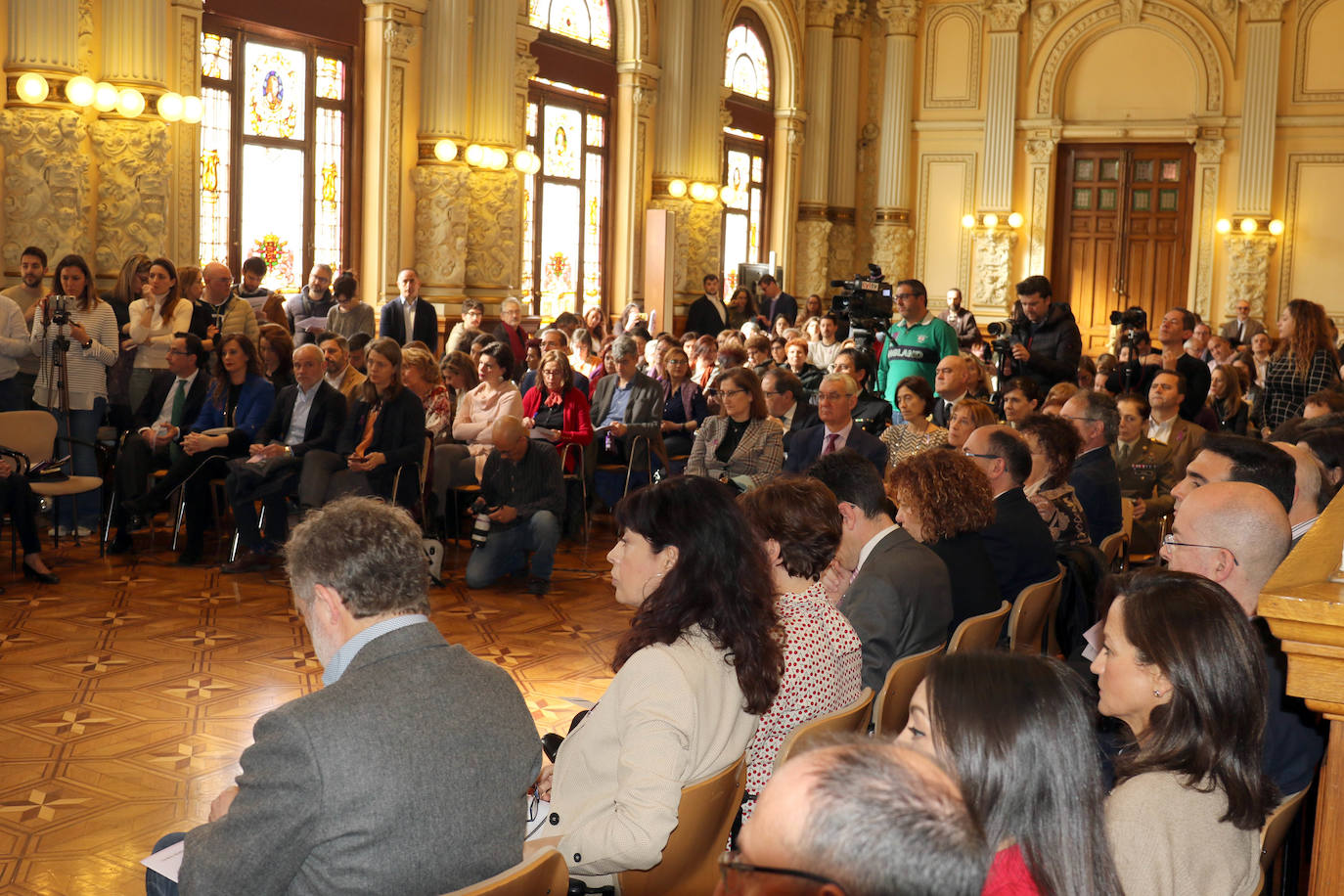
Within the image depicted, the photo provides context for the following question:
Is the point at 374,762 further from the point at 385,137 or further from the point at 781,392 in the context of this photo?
the point at 385,137

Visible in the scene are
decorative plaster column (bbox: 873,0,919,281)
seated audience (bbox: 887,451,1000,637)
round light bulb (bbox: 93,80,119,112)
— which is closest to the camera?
seated audience (bbox: 887,451,1000,637)

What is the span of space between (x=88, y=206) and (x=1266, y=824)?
845 cm

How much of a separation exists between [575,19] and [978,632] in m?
12.1

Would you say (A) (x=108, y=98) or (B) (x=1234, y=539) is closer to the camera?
(B) (x=1234, y=539)

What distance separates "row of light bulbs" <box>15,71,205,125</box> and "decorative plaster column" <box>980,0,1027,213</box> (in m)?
12.6

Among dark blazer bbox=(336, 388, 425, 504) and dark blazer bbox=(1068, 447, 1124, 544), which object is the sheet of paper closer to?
Result: dark blazer bbox=(1068, 447, 1124, 544)

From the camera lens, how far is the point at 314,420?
717 cm

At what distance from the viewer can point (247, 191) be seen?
10633 millimetres

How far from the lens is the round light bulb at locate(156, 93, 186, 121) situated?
897 centimetres

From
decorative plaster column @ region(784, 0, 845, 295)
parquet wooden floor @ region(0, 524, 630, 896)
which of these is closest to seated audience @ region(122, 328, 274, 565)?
parquet wooden floor @ region(0, 524, 630, 896)

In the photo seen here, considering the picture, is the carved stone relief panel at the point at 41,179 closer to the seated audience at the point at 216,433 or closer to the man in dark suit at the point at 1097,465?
the seated audience at the point at 216,433

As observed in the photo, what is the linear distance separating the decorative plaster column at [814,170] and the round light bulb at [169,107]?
11.2 m

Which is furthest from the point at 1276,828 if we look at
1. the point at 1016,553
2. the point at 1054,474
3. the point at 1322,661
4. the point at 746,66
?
the point at 746,66

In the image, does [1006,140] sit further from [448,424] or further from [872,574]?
[872,574]
